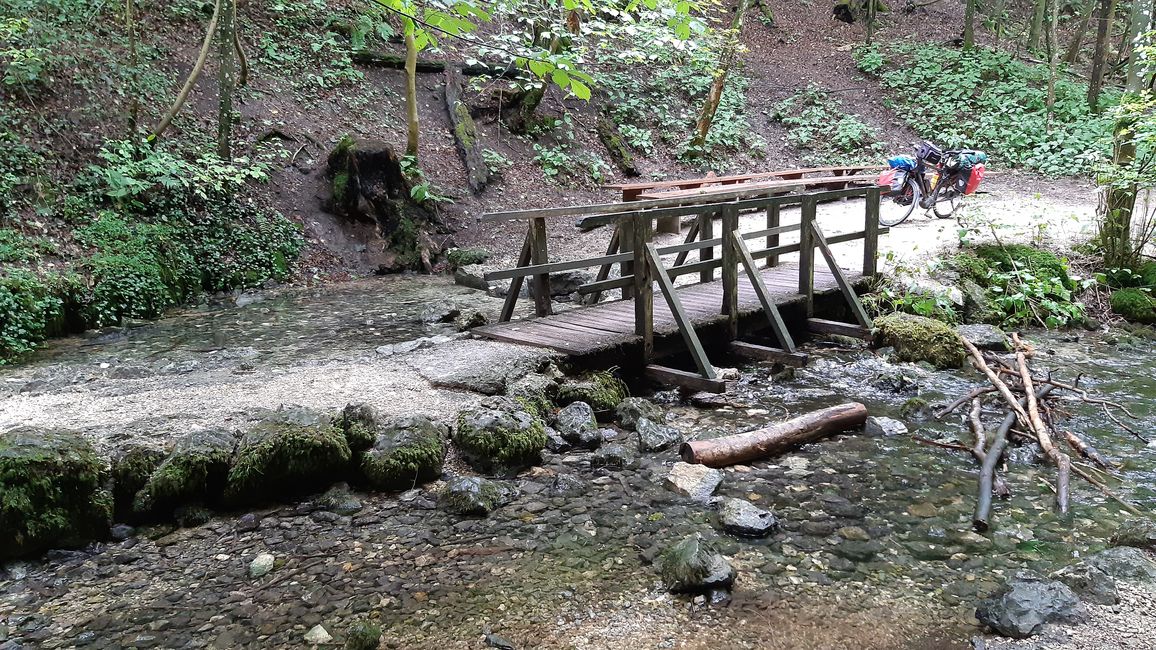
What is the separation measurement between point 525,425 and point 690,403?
6.92 ft

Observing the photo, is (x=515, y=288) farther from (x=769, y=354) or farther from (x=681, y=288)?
(x=769, y=354)

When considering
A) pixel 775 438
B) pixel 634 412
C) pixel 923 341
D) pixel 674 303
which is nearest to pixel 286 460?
pixel 634 412

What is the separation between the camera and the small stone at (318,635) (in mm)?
3633

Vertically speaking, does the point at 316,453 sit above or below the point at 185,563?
above

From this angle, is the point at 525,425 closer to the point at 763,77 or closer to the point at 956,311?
the point at 956,311

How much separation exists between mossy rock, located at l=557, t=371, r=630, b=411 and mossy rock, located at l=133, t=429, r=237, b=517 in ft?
9.18

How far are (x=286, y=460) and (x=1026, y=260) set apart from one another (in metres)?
10.00

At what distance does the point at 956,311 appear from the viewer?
376 inches

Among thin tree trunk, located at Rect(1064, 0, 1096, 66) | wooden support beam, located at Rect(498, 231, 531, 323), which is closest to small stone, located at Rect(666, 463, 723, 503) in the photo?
wooden support beam, located at Rect(498, 231, 531, 323)

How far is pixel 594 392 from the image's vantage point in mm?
6785

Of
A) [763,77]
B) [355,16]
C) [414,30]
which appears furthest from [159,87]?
[763,77]

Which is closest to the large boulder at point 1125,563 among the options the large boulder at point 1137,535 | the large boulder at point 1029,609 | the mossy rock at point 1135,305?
the large boulder at point 1137,535

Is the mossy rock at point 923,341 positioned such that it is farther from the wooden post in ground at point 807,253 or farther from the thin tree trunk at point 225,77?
the thin tree trunk at point 225,77

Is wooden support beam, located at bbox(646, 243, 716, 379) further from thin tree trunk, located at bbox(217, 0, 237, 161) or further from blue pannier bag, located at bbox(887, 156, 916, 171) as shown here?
thin tree trunk, located at bbox(217, 0, 237, 161)
